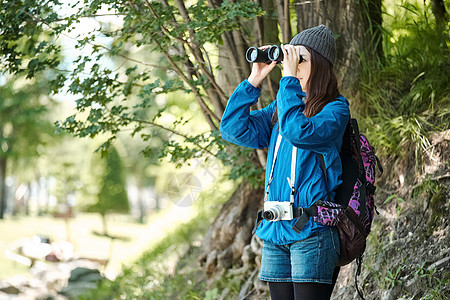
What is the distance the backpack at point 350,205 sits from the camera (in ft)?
6.61

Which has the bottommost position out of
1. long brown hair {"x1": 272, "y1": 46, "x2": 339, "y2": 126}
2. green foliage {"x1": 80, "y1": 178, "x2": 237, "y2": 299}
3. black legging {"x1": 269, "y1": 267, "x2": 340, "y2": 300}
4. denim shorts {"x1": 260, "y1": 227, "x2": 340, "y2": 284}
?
green foliage {"x1": 80, "y1": 178, "x2": 237, "y2": 299}

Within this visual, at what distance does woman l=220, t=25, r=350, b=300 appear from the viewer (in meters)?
1.96

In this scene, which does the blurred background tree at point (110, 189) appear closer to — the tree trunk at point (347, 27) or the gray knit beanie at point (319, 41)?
the tree trunk at point (347, 27)

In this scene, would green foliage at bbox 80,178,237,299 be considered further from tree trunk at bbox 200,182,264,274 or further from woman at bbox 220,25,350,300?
woman at bbox 220,25,350,300

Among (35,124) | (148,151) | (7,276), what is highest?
(148,151)

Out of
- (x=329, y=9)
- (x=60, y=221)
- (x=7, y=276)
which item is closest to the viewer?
(x=329, y=9)

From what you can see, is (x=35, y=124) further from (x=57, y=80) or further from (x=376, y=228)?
(x=376, y=228)

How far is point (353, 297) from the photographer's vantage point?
3.41 metres

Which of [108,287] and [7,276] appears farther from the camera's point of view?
[7,276]

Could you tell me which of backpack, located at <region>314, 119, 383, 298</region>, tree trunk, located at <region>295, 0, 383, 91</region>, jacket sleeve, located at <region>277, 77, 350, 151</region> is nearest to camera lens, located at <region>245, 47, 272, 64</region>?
jacket sleeve, located at <region>277, 77, 350, 151</region>

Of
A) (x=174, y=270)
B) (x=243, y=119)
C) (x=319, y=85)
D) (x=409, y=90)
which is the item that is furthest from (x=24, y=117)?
(x=319, y=85)

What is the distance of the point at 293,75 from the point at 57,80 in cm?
247

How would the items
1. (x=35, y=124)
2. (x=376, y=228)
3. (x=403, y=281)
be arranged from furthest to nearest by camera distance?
(x=35, y=124)
(x=376, y=228)
(x=403, y=281)

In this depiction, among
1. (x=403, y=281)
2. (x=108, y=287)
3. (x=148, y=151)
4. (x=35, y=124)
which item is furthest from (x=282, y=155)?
(x=35, y=124)
